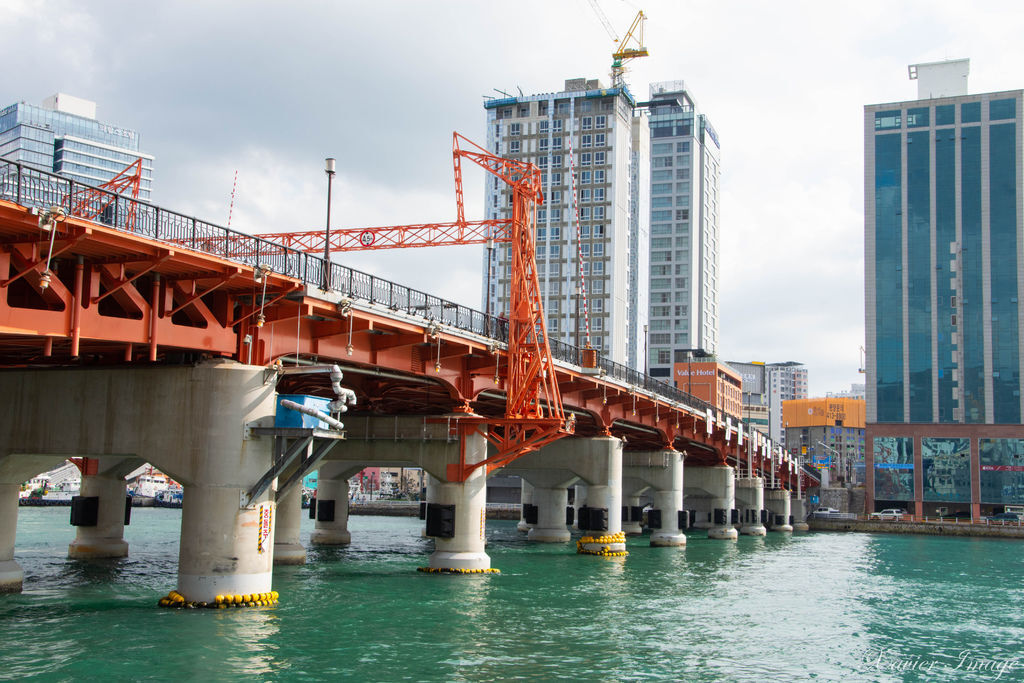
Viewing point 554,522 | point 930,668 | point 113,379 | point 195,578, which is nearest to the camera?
point 930,668

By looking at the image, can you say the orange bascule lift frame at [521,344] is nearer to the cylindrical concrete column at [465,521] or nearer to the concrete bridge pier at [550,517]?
the cylindrical concrete column at [465,521]

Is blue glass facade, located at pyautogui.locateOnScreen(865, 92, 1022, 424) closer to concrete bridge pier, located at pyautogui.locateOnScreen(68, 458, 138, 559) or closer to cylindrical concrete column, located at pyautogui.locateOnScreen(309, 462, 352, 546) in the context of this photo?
cylindrical concrete column, located at pyautogui.locateOnScreen(309, 462, 352, 546)

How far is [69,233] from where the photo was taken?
92.8 feet

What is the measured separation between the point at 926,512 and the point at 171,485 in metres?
128

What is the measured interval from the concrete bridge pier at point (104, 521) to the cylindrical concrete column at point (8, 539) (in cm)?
1744

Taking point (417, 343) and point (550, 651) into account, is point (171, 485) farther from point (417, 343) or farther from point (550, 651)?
point (550, 651)

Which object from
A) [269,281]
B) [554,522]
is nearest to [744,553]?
[554,522]

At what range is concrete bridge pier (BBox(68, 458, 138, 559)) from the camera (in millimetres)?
57000

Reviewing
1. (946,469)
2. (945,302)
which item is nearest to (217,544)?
(946,469)

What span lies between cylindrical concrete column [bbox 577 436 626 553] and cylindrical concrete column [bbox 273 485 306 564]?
2150 centimetres

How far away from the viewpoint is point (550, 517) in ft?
285

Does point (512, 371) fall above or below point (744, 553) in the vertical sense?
above

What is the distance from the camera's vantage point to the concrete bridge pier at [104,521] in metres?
57.0

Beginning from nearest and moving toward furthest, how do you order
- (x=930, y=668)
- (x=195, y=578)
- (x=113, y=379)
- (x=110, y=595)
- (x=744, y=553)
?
(x=930, y=668) < (x=195, y=578) < (x=113, y=379) < (x=110, y=595) < (x=744, y=553)
